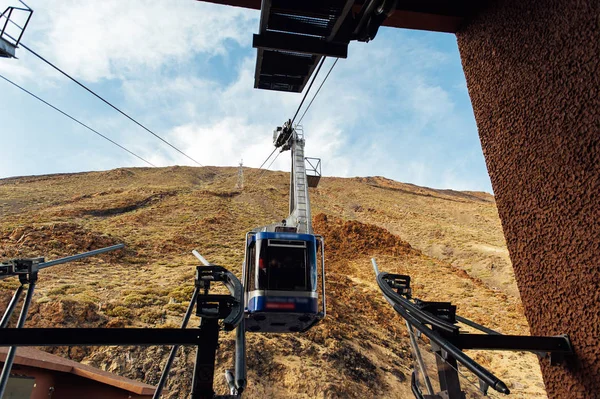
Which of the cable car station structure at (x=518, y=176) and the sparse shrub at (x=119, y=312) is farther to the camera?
the sparse shrub at (x=119, y=312)

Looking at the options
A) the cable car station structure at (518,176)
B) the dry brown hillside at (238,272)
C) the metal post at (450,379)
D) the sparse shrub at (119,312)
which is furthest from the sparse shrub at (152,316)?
the metal post at (450,379)

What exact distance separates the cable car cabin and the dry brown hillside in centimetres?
394

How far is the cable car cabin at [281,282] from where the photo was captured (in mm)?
8039

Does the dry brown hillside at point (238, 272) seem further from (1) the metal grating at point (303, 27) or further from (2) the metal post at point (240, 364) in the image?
(1) the metal grating at point (303, 27)

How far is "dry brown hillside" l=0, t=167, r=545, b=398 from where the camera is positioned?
40.4 ft

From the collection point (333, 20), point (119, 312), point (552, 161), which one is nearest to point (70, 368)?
point (333, 20)

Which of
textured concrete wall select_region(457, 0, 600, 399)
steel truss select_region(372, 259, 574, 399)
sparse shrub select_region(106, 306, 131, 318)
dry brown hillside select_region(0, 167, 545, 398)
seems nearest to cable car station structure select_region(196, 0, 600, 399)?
textured concrete wall select_region(457, 0, 600, 399)

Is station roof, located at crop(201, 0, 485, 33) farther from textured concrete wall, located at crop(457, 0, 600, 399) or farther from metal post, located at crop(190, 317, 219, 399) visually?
metal post, located at crop(190, 317, 219, 399)

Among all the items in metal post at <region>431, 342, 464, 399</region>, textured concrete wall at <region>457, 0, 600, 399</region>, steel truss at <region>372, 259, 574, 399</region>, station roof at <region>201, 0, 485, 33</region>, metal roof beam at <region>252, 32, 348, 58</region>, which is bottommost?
metal post at <region>431, 342, 464, 399</region>

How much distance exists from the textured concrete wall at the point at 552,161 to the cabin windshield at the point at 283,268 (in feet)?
17.7

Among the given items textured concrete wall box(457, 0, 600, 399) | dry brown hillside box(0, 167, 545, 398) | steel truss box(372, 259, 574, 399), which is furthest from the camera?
dry brown hillside box(0, 167, 545, 398)

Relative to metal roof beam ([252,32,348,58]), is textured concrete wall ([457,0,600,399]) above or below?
below

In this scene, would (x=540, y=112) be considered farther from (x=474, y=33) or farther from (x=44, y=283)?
(x=44, y=283)

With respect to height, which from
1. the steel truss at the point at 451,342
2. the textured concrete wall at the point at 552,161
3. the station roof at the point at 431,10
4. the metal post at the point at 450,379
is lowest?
the metal post at the point at 450,379
